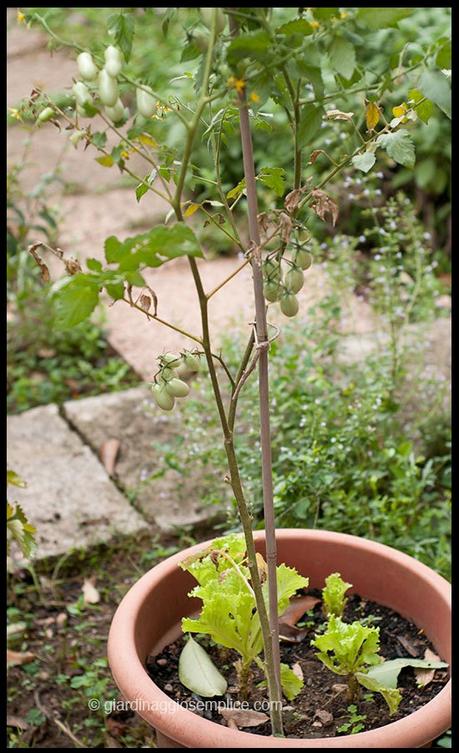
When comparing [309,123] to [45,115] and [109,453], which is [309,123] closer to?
[45,115]

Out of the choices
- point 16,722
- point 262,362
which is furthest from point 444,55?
point 16,722

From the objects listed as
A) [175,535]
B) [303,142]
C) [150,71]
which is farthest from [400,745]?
[150,71]

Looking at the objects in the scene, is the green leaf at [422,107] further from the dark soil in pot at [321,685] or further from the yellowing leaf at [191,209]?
the dark soil in pot at [321,685]

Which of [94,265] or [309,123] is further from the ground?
[309,123]

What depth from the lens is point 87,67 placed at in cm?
129

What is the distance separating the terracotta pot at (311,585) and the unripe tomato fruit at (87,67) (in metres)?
0.98

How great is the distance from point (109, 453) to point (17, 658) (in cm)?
85

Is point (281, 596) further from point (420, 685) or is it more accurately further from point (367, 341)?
point (367, 341)

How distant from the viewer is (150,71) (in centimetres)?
589

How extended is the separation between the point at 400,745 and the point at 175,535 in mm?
1425

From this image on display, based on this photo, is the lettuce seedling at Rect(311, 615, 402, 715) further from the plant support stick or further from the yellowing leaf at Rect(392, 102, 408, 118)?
the yellowing leaf at Rect(392, 102, 408, 118)

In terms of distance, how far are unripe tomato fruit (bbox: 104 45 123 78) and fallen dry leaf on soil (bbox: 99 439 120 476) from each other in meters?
1.97

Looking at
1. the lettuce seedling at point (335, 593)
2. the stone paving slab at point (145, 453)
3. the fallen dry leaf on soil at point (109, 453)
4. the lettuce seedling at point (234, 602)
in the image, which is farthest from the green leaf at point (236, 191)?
the fallen dry leaf on soil at point (109, 453)

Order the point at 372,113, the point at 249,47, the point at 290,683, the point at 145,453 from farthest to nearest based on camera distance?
the point at 145,453
the point at 290,683
the point at 372,113
the point at 249,47
